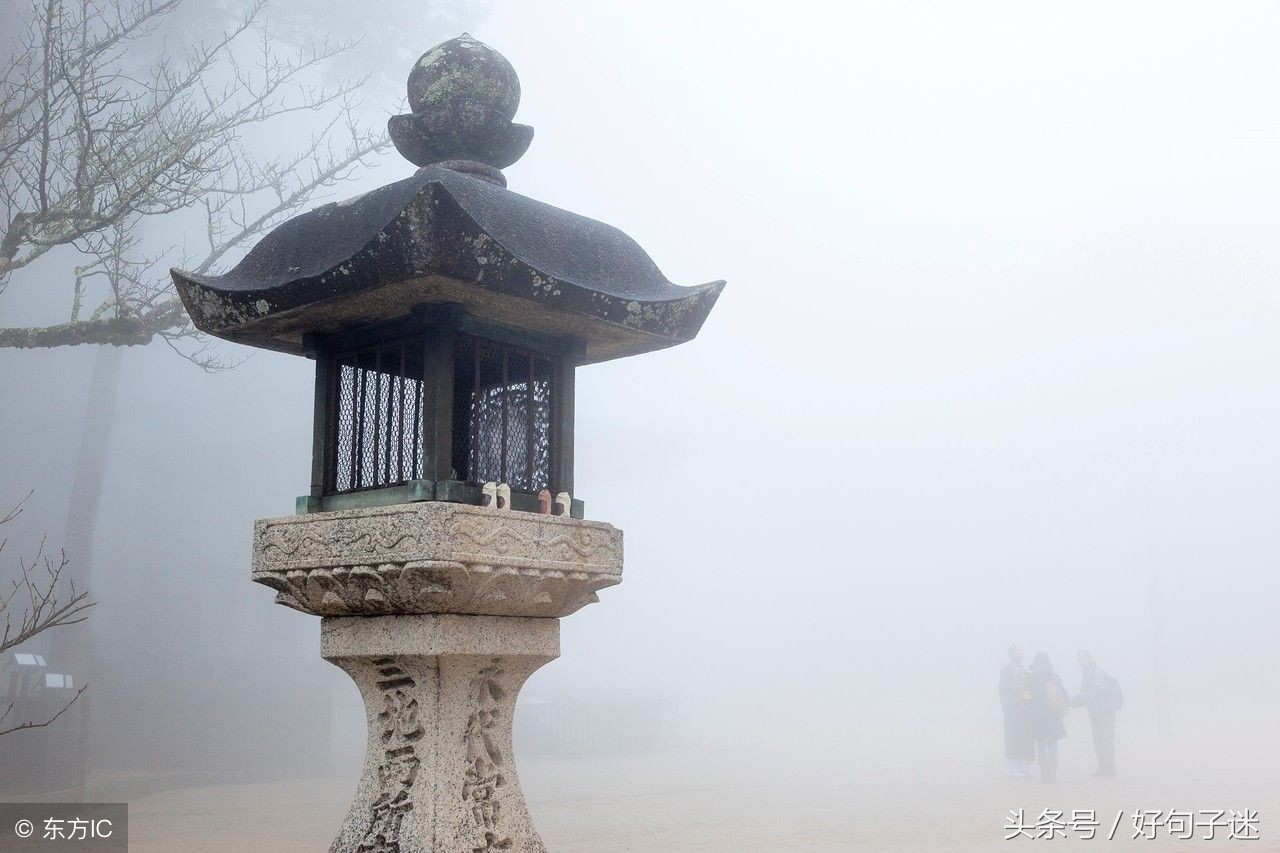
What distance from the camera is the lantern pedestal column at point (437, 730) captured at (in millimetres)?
3354

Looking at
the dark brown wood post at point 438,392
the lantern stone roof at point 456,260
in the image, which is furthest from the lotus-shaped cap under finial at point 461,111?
the dark brown wood post at point 438,392

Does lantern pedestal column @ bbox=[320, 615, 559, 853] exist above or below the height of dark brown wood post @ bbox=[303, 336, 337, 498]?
below

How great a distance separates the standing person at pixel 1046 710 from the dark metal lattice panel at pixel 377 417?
1015cm

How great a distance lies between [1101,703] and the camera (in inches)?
486

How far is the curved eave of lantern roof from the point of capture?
10.3ft

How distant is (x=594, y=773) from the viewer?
549 inches

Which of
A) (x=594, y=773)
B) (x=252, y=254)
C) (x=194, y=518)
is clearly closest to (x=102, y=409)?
(x=194, y=518)

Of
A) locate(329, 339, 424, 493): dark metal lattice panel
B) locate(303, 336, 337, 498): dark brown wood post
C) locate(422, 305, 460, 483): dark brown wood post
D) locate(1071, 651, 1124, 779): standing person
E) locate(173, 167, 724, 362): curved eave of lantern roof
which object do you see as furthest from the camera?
locate(1071, 651, 1124, 779): standing person

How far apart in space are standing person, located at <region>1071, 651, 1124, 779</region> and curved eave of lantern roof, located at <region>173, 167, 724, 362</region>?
985 centimetres

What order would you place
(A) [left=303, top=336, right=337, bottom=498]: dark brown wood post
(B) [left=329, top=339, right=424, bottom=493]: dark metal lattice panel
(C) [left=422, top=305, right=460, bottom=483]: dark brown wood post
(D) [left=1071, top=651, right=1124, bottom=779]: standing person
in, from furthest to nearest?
1. (D) [left=1071, top=651, right=1124, bottom=779]: standing person
2. (A) [left=303, top=336, right=337, bottom=498]: dark brown wood post
3. (B) [left=329, top=339, right=424, bottom=493]: dark metal lattice panel
4. (C) [left=422, top=305, right=460, bottom=483]: dark brown wood post

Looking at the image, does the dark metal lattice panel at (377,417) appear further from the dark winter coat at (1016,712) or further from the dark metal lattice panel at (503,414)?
the dark winter coat at (1016,712)

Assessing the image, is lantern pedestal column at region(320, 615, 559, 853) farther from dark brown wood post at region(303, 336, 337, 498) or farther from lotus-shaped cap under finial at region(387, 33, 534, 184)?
lotus-shaped cap under finial at region(387, 33, 534, 184)

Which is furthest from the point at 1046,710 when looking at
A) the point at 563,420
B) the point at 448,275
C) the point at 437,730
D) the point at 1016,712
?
the point at 448,275

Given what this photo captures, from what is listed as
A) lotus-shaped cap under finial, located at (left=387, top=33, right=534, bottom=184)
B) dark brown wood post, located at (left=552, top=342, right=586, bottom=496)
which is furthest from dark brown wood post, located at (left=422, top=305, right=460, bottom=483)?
lotus-shaped cap under finial, located at (left=387, top=33, right=534, bottom=184)
